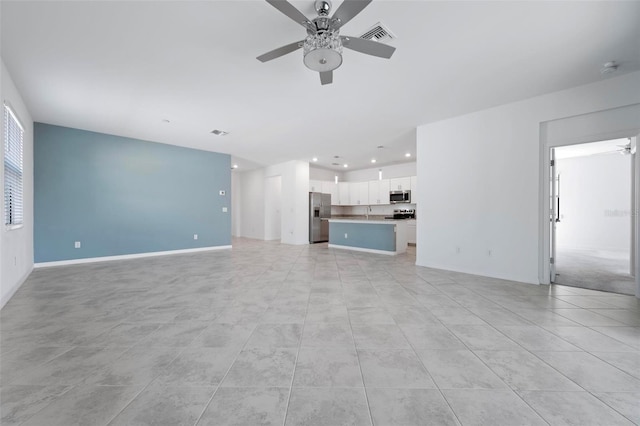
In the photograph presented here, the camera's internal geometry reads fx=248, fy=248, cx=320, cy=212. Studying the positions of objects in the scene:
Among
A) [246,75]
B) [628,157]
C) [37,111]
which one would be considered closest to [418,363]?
[246,75]

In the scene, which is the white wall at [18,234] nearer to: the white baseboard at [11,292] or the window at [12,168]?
the white baseboard at [11,292]

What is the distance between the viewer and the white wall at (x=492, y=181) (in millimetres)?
3629

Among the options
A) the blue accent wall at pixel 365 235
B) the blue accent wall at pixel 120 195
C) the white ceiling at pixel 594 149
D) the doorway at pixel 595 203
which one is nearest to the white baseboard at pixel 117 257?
the blue accent wall at pixel 120 195

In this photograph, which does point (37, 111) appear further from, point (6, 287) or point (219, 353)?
point (219, 353)

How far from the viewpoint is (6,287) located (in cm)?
302

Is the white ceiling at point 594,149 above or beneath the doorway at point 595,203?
above

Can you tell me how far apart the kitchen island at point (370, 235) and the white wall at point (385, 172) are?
9.29ft

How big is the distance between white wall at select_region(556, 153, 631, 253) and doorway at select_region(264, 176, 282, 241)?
9583mm

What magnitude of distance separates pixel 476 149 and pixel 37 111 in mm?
7666

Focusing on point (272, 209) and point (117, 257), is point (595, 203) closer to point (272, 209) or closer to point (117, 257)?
point (272, 209)

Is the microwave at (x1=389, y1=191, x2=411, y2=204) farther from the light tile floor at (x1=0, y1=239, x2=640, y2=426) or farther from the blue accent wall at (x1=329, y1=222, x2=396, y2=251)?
the light tile floor at (x1=0, y1=239, x2=640, y2=426)

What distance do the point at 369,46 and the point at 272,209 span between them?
8110 millimetres

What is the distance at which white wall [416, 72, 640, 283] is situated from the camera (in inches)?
143

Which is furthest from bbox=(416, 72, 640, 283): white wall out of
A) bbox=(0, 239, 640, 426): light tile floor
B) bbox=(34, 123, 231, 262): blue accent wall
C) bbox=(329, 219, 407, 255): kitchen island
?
bbox=(34, 123, 231, 262): blue accent wall
